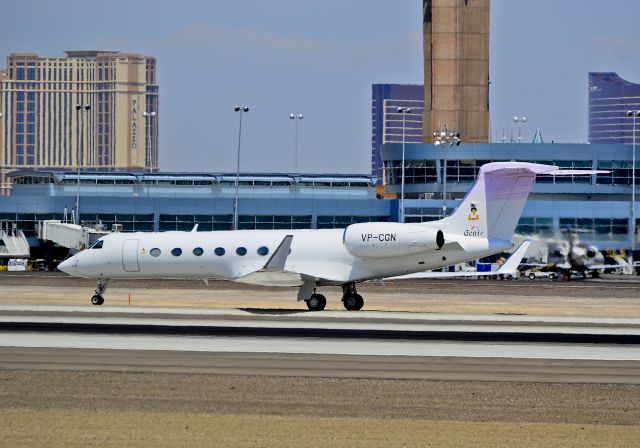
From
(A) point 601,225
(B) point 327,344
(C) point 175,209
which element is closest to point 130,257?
(B) point 327,344

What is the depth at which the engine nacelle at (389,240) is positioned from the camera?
164ft

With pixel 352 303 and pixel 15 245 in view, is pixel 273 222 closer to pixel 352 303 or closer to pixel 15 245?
pixel 15 245

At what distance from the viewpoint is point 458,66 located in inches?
5782

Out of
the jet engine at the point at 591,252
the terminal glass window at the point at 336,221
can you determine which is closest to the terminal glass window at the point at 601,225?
the terminal glass window at the point at 336,221

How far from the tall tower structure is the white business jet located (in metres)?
95.0

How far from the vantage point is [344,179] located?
5994 inches

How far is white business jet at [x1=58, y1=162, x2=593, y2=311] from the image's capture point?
4991 centimetres

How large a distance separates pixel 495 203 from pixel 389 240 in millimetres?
4212

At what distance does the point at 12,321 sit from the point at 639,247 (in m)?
91.6

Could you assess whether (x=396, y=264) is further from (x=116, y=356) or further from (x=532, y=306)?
(x=116, y=356)

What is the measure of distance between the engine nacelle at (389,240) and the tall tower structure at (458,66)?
96623mm

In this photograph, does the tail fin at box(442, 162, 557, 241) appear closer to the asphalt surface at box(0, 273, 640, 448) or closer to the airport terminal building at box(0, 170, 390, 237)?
the asphalt surface at box(0, 273, 640, 448)

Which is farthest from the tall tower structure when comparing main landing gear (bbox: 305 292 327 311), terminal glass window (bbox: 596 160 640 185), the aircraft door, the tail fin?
main landing gear (bbox: 305 292 327 311)

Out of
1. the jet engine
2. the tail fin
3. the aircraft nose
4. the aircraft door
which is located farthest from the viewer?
the jet engine
